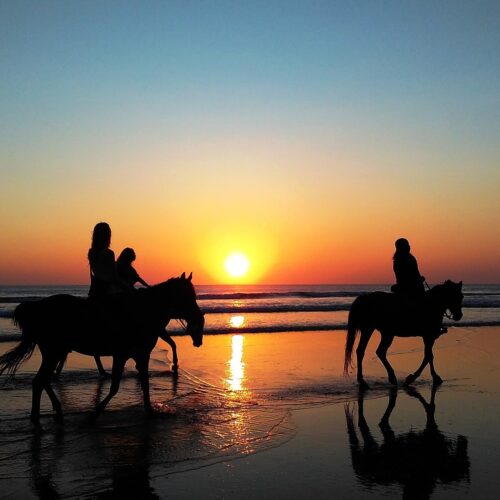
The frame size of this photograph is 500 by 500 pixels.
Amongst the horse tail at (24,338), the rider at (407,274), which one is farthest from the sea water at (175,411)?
the rider at (407,274)

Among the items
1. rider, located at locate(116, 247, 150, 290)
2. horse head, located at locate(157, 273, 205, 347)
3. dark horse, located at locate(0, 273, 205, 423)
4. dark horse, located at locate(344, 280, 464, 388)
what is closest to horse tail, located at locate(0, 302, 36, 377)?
dark horse, located at locate(0, 273, 205, 423)

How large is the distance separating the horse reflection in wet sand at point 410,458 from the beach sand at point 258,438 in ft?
0.06

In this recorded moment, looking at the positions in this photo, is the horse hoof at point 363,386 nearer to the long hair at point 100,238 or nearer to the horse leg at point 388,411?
the horse leg at point 388,411

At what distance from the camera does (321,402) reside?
8.22 m

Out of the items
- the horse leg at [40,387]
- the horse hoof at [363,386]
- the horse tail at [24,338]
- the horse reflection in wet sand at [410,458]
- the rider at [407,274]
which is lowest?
the horse hoof at [363,386]

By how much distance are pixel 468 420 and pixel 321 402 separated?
2.04 m

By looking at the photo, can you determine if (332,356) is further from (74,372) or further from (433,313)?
(74,372)

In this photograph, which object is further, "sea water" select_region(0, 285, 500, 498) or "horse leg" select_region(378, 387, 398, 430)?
"horse leg" select_region(378, 387, 398, 430)

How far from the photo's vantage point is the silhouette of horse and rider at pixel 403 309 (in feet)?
33.0

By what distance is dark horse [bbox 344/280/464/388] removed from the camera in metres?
10.2

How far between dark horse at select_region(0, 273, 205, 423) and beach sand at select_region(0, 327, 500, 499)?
68cm

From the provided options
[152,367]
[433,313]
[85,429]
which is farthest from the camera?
[152,367]

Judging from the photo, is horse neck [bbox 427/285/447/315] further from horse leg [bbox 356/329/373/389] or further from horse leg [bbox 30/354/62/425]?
horse leg [bbox 30/354/62/425]

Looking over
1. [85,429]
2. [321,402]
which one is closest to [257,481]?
[85,429]
